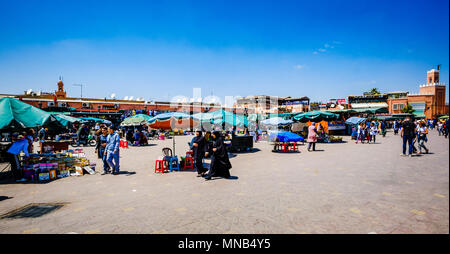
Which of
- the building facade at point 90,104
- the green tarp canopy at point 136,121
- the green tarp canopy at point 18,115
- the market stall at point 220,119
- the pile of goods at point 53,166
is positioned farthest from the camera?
the building facade at point 90,104

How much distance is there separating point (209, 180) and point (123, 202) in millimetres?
2888

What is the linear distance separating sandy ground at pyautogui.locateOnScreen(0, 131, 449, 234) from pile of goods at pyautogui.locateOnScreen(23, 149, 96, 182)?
557mm

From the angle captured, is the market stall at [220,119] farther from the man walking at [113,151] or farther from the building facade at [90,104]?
the building facade at [90,104]

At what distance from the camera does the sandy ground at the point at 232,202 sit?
3914 mm

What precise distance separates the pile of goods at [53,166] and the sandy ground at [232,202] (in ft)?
1.83

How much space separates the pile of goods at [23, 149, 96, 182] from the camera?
7.96 m

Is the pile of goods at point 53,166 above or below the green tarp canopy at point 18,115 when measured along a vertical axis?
below

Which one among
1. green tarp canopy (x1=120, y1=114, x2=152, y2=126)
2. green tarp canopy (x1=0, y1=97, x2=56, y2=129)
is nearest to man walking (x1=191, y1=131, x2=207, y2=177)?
green tarp canopy (x1=0, y1=97, x2=56, y2=129)

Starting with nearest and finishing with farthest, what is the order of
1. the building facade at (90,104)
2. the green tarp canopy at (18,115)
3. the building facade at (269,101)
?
the green tarp canopy at (18,115), the building facade at (90,104), the building facade at (269,101)

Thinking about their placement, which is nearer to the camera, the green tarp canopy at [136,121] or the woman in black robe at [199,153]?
the woman in black robe at [199,153]

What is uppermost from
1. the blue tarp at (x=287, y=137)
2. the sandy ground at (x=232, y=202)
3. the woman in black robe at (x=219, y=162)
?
the blue tarp at (x=287, y=137)

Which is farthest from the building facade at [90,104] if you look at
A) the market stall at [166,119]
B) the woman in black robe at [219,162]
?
the woman in black robe at [219,162]

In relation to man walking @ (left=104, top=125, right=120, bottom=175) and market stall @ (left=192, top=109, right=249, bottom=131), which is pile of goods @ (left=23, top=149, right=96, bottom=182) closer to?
man walking @ (left=104, top=125, right=120, bottom=175)

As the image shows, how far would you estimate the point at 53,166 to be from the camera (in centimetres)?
825
